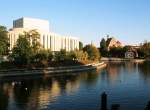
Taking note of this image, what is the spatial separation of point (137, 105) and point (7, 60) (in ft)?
267

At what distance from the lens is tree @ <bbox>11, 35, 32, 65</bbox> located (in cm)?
12594

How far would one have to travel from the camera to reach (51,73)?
119688mm

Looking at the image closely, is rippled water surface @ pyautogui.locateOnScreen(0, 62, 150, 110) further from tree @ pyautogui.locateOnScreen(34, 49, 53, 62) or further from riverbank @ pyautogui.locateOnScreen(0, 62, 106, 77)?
tree @ pyautogui.locateOnScreen(34, 49, 53, 62)

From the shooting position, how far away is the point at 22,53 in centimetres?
12812

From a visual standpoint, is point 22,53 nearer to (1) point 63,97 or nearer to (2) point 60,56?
(2) point 60,56

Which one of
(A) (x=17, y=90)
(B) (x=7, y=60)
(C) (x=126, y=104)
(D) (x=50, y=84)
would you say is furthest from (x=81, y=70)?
(C) (x=126, y=104)

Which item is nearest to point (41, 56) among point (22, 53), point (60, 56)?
point (22, 53)

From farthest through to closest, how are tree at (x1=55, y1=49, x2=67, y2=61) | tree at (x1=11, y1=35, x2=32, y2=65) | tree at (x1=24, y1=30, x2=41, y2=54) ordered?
1. tree at (x1=55, y1=49, x2=67, y2=61)
2. tree at (x1=24, y1=30, x2=41, y2=54)
3. tree at (x1=11, y1=35, x2=32, y2=65)

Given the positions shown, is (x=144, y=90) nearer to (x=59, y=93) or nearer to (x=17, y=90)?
(x=59, y=93)

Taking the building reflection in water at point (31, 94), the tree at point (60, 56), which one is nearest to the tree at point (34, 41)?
the tree at point (60, 56)

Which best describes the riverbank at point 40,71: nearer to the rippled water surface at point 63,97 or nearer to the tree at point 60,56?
the tree at point 60,56

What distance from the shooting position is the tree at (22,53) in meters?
126

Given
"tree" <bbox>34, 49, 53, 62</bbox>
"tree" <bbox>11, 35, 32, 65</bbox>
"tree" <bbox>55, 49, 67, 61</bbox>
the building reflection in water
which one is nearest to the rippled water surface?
the building reflection in water

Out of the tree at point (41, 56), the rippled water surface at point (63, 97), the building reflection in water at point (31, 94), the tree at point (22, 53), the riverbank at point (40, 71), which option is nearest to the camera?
the rippled water surface at point (63, 97)
